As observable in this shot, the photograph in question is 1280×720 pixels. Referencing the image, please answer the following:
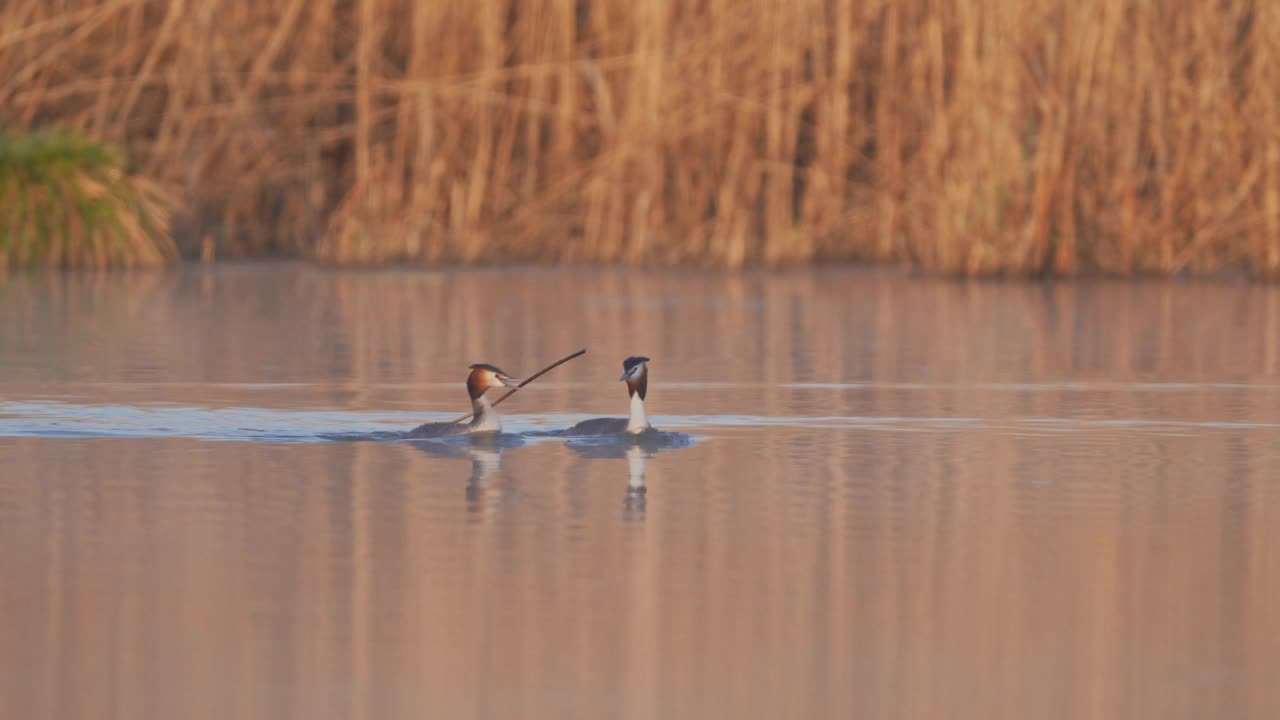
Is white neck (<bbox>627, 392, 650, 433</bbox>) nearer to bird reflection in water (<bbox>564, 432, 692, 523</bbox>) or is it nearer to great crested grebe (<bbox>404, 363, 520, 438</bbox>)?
bird reflection in water (<bbox>564, 432, 692, 523</bbox>)

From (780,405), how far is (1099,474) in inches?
71.3

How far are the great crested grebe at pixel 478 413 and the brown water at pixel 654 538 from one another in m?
0.14

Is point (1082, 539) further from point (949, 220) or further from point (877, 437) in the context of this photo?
point (949, 220)

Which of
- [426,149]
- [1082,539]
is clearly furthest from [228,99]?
[1082,539]

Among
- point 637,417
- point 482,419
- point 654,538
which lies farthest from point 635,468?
point 654,538

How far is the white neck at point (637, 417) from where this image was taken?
6.10 meters

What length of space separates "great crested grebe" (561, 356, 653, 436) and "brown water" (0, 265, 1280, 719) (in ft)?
0.40

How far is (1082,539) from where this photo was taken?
180 inches

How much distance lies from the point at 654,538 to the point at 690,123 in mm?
12122

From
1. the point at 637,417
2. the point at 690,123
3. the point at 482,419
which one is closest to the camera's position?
the point at 637,417

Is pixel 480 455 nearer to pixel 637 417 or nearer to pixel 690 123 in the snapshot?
pixel 637 417

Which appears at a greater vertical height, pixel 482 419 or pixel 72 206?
pixel 72 206

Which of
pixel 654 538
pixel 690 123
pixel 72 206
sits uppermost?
pixel 690 123

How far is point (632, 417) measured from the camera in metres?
6.12
